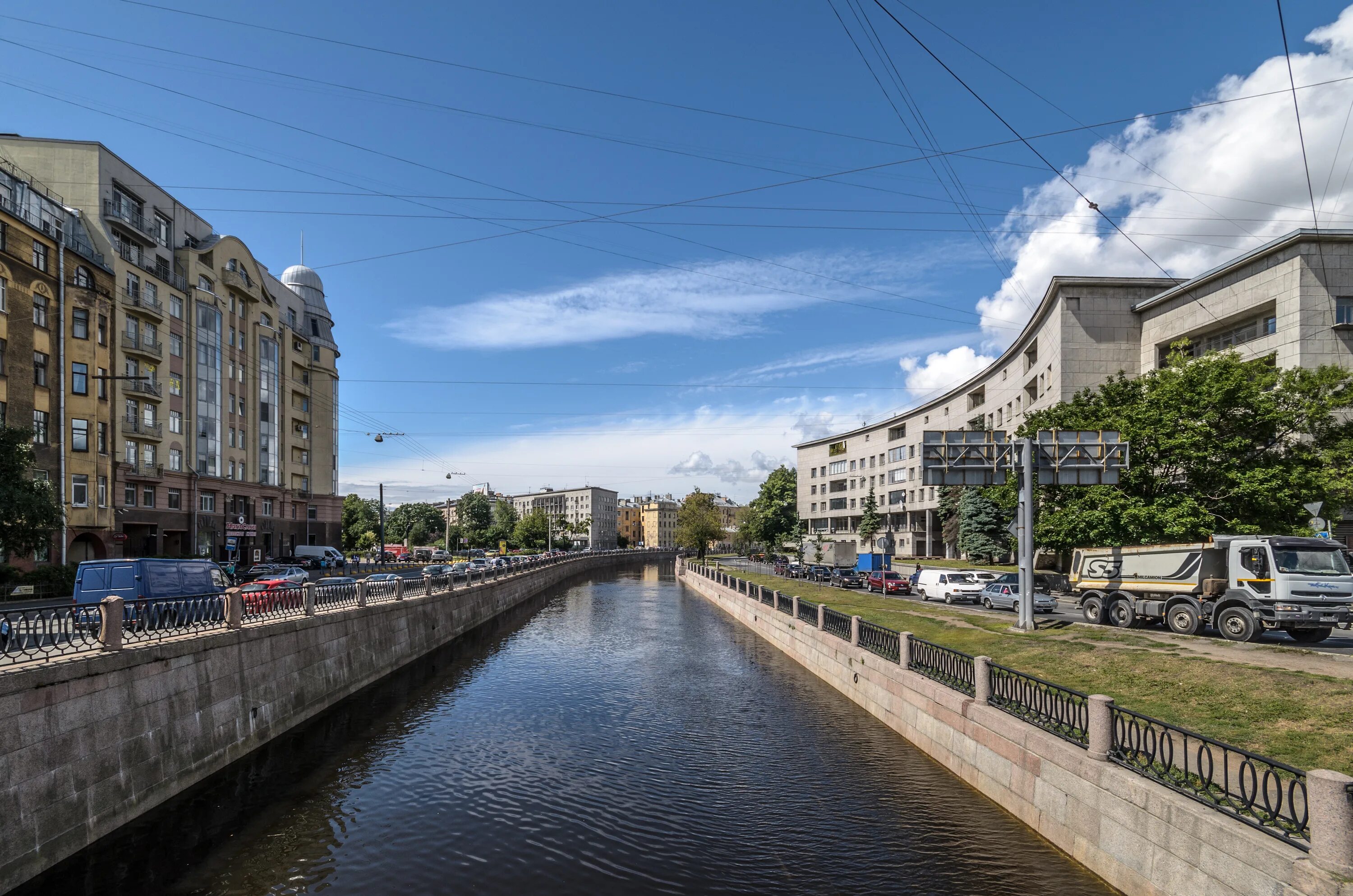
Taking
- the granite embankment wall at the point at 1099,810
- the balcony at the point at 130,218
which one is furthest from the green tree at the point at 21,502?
the granite embankment wall at the point at 1099,810

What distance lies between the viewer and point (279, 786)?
13.9 metres

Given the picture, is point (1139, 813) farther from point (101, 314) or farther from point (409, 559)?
point (409, 559)

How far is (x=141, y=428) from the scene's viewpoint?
1802 inches

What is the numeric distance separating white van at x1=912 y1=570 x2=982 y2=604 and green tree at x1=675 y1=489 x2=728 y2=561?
62.7 m

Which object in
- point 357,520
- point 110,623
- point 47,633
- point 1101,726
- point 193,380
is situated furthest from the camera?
point 357,520

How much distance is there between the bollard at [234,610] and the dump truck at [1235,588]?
933 inches

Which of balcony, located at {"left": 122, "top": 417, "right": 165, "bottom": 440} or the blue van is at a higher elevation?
balcony, located at {"left": 122, "top": 417, "right": 165, "bottom": 440}

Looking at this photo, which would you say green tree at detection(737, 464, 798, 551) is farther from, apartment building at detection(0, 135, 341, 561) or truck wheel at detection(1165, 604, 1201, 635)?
truck wheel at detection(1165, 604, 1201, 635)

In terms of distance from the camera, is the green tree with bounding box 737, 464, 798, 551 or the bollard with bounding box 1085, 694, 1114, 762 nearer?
the bollard with bounding box 1085, 694, 1114, 762

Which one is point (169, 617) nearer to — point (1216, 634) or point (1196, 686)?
point (1196, 686)

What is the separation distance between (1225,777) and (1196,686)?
7.64m

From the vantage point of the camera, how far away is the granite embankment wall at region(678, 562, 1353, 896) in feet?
22.1

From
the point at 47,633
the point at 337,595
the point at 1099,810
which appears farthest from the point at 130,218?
the point at 1099,810

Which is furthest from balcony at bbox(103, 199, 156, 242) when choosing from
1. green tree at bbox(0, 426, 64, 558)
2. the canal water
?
the canal water
